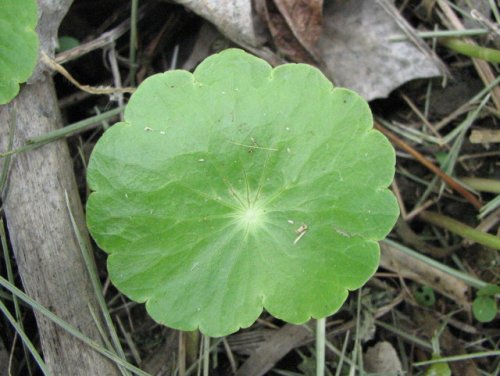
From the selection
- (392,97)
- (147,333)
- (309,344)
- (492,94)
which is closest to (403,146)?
(392,97)

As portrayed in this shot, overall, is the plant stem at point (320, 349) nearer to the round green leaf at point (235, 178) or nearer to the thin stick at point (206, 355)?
the round green leaf at point (235, 178)

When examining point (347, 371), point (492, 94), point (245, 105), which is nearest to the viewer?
point (245, 105)

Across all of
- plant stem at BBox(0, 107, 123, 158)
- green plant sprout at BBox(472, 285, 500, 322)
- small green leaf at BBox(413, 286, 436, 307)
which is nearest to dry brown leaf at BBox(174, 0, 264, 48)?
plant stem at BBox(0, 107, 123, 158)

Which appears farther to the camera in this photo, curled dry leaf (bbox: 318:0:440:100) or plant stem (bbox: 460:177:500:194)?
curled dry leaf (bbox: 318:0:440:100)

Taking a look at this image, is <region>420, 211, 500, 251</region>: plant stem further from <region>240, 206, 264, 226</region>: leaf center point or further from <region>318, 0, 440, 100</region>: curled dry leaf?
<region>240, 206, 264, 226</region>: leaf center point

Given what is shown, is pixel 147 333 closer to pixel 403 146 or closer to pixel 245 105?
pixel 245 105

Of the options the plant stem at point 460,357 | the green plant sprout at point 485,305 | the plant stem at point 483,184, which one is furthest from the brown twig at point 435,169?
the plant stem at point 460,357
